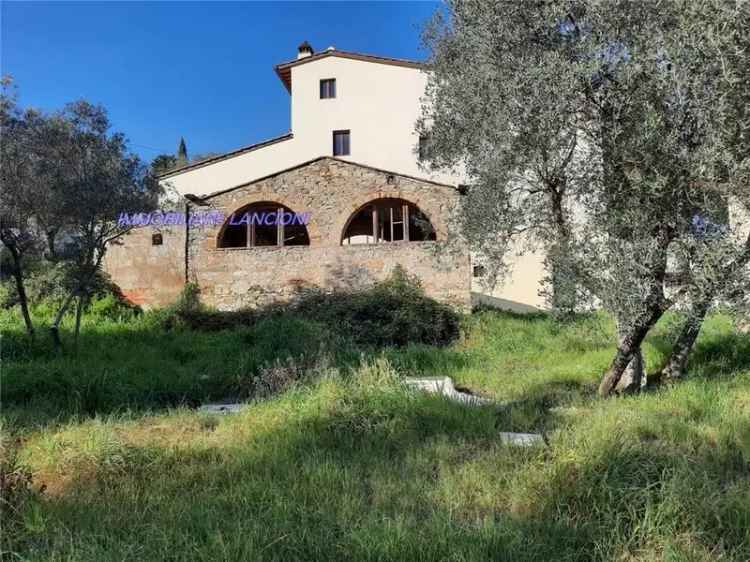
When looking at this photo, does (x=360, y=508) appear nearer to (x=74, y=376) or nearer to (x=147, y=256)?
(x=74, y=376)

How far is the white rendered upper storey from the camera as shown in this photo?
75.8 feet

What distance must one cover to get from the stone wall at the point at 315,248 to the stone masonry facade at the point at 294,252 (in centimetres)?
3

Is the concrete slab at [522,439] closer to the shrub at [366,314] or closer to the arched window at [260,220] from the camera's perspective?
the shrub at [366,314]

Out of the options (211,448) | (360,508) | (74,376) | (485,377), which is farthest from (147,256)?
(360,508)

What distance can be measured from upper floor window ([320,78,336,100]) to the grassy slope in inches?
721

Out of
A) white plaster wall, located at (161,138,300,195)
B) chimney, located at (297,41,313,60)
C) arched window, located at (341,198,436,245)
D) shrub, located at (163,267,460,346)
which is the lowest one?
shrub, located at (163,267,460,346)

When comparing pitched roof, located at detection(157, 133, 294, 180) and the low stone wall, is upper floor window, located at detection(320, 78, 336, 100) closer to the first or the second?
pitched roof, located at detection(157, 133, 294, 180)

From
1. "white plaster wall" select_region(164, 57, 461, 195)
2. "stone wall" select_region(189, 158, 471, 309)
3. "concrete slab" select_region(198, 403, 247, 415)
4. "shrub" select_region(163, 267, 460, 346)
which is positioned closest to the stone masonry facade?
"stone wall" select_region(189, 158, 471, 309)

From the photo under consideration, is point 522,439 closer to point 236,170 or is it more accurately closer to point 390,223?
point 390,223

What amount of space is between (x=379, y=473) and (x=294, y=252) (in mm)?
12947

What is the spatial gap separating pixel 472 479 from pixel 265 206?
1476 cm

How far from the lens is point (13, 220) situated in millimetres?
9734

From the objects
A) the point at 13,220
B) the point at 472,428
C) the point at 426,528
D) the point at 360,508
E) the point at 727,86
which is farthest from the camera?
the point at 13,220

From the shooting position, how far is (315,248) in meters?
16.7
